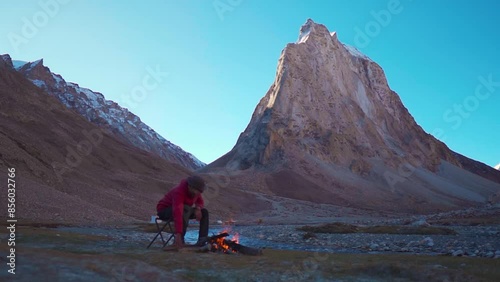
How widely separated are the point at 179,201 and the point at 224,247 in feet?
4.94

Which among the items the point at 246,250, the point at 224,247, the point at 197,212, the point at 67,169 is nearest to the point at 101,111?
the point at 67,169

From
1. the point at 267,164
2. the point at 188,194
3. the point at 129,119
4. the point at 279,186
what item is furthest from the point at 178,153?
the point at 188,194

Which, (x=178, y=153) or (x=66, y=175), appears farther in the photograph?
(x=178, y=153)

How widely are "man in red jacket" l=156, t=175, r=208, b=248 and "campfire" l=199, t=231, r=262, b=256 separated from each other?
0.23m

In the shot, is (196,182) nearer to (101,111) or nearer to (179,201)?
(179,201)

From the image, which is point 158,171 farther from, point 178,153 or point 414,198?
point 178,153

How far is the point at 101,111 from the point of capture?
16500cm

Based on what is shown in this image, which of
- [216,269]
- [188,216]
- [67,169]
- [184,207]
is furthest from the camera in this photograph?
[67,169]

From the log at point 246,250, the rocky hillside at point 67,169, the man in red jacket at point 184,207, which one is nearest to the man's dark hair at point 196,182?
the man in red jacket at point 184,207

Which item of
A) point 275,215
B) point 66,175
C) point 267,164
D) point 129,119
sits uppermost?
point 129,119

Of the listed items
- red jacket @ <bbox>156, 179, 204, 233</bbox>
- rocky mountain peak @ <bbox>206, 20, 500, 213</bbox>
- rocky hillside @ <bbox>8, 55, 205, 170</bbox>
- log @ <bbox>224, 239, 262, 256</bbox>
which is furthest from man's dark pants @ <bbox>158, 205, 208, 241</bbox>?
rocky hillside @ <bbox>8, 55, 205, 170</bbox>

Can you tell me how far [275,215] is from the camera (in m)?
61.8

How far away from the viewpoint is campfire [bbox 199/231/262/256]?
9.31 m

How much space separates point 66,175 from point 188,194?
133ft
